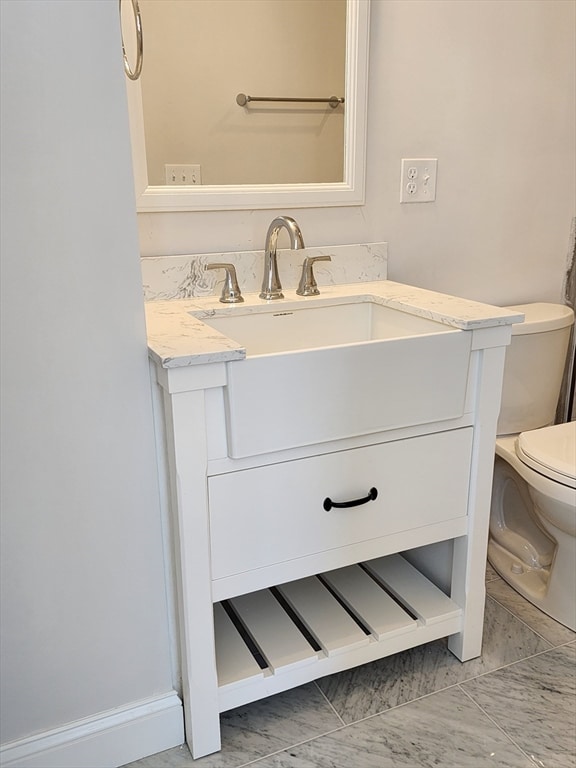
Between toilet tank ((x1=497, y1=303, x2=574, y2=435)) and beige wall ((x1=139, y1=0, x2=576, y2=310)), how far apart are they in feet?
0.71

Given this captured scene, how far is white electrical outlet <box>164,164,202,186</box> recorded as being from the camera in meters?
1.52

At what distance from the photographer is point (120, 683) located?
1.26 metres

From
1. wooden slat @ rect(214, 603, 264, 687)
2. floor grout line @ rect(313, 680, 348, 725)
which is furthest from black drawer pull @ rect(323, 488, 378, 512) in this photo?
floor grout line @ rect(313, 680, 348, 725)

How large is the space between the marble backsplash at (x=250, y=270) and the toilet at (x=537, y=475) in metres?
0.43

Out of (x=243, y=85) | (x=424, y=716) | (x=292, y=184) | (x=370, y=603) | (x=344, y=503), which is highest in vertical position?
(x=243, y=85)

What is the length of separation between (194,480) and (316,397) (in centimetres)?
25

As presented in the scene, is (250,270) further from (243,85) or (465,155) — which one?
(465,155)

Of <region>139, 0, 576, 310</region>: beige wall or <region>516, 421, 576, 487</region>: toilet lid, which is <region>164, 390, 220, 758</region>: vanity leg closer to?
<region>139, 0, 576, 310</region>: beige wall

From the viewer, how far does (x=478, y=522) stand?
1461 millimetres

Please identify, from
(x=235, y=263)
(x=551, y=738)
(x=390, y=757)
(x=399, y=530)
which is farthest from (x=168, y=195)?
(x=551, y=738)

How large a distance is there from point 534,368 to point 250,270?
822 mm

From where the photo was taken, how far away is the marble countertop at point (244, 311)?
1087 millimetres

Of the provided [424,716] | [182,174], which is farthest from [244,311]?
[424,716]

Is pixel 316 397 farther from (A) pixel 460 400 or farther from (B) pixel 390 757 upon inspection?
(B) pixel 390 757
